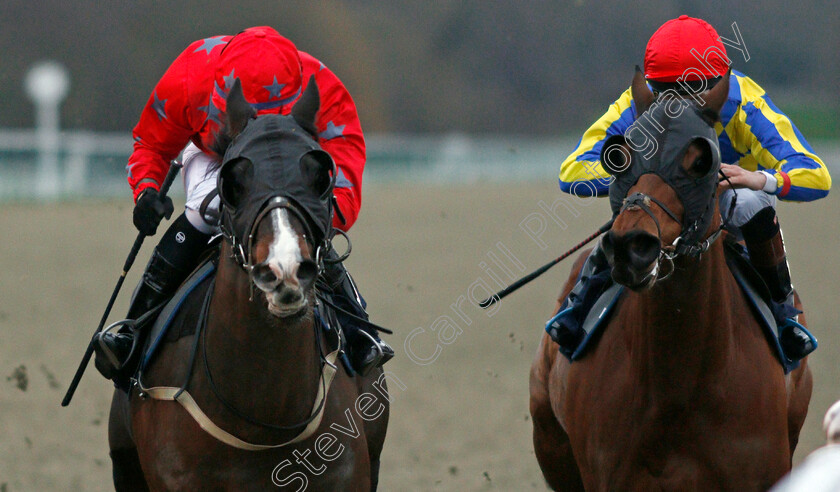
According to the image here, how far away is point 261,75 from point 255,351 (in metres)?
0.86

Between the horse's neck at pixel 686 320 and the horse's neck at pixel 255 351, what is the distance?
1.00 metres

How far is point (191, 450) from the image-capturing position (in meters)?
3.04

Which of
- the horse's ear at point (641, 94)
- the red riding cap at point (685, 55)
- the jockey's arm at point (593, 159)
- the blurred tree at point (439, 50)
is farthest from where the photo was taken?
the blurred tree at point (439, 50)

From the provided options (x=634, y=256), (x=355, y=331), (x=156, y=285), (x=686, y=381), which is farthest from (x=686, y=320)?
(x=156, y=285)

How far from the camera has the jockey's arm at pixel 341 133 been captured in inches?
137

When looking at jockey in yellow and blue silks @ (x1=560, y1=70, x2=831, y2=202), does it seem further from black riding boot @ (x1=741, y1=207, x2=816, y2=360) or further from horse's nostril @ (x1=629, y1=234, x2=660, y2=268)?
horse's nostril @ (x1=629, y1=234, x2=660, y2=268)

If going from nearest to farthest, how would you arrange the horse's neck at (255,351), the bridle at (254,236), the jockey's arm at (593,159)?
the bridle at (254,236) < the horse's neck at (255,351) < the jockey's arm at (593,159)

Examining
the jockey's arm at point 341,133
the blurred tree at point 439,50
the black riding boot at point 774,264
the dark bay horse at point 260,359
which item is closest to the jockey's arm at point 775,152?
the black riding boot at point 774,264

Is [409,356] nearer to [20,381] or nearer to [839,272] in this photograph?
[20,381]

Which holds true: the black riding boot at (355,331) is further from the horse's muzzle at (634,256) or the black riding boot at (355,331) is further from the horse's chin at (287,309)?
the horse's muzzle at (634,256)

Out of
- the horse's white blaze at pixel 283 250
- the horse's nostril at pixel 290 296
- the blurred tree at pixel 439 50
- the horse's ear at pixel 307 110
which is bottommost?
the blurred tree at pixel 439 50

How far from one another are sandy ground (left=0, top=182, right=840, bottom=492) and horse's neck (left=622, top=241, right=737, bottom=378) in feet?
7.14

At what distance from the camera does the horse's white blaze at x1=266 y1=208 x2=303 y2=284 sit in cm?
250

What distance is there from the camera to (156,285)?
3.47m
